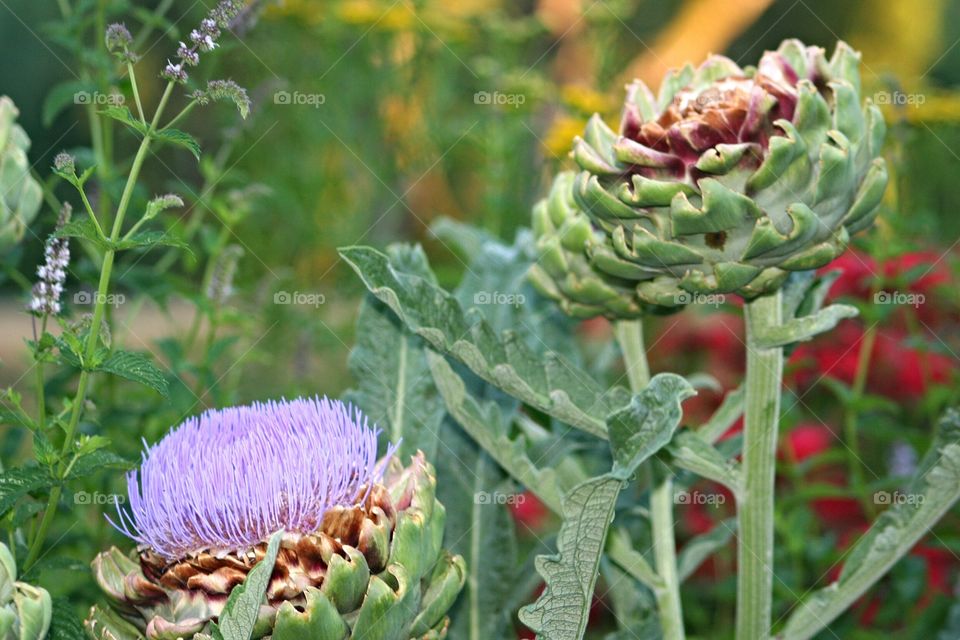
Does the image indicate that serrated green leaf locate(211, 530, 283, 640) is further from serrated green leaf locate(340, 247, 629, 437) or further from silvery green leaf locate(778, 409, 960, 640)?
silvery green leaf locate(778, 409, 960, 640)

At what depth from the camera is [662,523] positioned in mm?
787

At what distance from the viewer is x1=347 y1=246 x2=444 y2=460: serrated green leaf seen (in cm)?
82

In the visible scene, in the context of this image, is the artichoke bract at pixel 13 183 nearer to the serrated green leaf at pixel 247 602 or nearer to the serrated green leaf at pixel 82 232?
the serrated green leaf at pixel 82 232

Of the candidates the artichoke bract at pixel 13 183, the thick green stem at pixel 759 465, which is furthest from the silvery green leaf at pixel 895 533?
the artichoke bract at pixel 13 183

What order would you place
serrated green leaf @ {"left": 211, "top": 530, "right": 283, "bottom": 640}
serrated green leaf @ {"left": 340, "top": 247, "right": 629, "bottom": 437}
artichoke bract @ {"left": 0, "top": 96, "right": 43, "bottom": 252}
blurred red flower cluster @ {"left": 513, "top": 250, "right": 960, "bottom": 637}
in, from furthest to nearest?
1. blurred red flower cluster @ {"left": 513, "top": 250, "right": 960, "bottom": 637}
2. artichoke bract @ {"left": 0, "top": 96, "right": 43, "bottom": 252}
3. serrated green leaf @ {"left": 340, "top": 247, "right": 629, "bottom": 437}
4. serrated green leaf @ {"left": 211, "top": 530, "right": 283, "bottom": 640}

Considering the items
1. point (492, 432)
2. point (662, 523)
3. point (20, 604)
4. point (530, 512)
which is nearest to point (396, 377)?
point (492, 432)

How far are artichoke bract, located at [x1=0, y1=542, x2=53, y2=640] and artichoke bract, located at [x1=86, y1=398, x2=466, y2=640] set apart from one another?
54mm

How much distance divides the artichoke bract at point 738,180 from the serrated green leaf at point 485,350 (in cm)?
8

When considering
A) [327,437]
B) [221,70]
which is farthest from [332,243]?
[327,437]

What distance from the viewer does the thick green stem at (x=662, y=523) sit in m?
0.76

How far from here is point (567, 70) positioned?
8.11ft

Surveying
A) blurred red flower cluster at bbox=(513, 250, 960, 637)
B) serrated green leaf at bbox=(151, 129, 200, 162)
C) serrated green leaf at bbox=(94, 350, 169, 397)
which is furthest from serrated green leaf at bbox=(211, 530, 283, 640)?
blurred red flower cluster at bbox=(513, 250, 960, 637)

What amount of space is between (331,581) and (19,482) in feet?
0.69

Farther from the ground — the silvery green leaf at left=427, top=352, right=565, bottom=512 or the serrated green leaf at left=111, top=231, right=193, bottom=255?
the serrated green leaf at left=111, top=231, right=193, bottom=255
